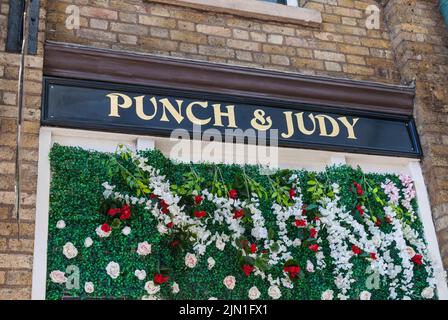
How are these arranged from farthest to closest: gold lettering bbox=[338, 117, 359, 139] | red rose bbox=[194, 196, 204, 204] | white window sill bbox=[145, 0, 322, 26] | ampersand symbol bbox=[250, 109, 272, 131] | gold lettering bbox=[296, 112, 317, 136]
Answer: white window sill bbox=[145, 0, 322, 26] < gold lettering bbox=[338, 117, 359, 139] < gold lettering bbox=[296, 112, 317, 136] < ampersand symbol bbox=[250, 109, 272, 131] < red rose bbox=[194, 196, 204, 204]

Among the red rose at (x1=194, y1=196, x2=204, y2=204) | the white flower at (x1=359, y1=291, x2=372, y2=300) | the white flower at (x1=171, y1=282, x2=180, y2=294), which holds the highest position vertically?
the red rose at (x1=194, y1=196, x2=204, y2=204)

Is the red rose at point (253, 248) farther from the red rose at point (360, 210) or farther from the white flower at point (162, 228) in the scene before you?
the red rose at point (360, 210)

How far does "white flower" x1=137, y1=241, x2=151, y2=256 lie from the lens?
182 inches

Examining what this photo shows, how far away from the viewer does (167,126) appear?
5.14 meters

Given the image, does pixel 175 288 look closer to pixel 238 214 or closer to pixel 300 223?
pixel 238 214

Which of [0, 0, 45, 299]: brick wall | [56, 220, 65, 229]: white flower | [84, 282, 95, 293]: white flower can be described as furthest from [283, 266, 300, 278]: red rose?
[0, 0, 45, 299]: brick wall

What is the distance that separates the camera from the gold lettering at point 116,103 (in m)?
5.05

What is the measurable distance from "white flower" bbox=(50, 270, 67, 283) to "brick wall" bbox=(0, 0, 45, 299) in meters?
0.17

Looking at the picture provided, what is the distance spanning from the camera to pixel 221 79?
545 centimetres

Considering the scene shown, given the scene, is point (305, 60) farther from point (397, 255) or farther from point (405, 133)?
point (397, 255)

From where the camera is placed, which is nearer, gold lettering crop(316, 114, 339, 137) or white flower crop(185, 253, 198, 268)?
white flower crop(185, 253, 198, 268)

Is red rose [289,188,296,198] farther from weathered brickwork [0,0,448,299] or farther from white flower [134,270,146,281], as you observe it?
white flower [134,270,146,281]
